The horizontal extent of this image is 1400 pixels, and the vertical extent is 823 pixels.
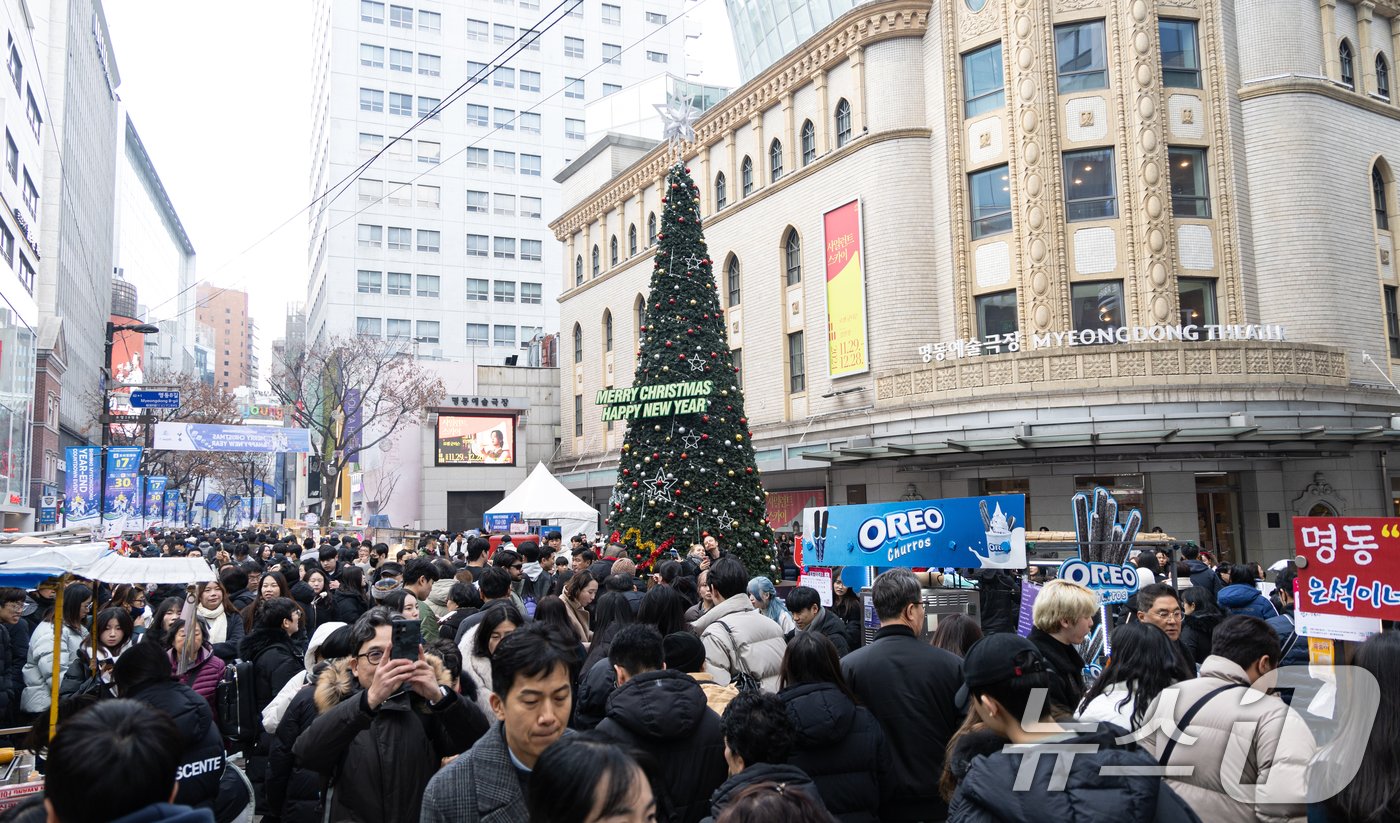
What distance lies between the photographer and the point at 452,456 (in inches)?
1791

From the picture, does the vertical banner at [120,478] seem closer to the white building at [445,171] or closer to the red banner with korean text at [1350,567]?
the red banner with korean text at [1350,567]

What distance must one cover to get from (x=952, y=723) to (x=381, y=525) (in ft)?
147

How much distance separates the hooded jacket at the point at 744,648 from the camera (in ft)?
20.3

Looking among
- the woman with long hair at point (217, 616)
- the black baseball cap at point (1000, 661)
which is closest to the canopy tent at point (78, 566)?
the woman with long hair at point (217, 616)

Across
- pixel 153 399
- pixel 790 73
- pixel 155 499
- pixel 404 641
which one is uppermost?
pixel 790 73

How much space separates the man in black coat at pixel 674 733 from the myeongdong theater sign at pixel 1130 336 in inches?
834

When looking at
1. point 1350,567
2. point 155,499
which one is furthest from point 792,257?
point 155,499

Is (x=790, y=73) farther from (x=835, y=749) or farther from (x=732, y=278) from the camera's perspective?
(x=835, y=749)

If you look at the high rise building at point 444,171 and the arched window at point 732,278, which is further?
the high rise building at point 444,171

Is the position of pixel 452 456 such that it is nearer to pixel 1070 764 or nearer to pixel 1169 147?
pixel 1169 147

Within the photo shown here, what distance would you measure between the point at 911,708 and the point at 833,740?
825 millimetres

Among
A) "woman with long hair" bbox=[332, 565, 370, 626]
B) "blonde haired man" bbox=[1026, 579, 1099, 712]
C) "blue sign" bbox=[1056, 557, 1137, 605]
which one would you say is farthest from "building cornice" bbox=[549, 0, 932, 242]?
"blonde haired man" bbox=[1026, 579, 1099, 712]

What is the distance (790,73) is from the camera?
3028 cm

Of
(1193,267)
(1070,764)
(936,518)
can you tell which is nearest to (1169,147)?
(1193,267)
